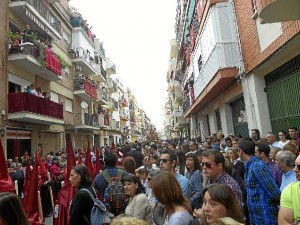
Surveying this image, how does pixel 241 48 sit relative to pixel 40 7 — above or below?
below

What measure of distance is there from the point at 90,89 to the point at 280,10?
24.9m

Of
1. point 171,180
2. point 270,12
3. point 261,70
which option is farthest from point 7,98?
point 171,180

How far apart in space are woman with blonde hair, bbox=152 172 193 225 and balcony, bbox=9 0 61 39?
1679cm

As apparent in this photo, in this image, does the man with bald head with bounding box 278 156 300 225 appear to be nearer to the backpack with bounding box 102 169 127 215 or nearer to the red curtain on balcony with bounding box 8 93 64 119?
the backpack with bounding box 102 169 127 215

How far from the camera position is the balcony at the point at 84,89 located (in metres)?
27.6

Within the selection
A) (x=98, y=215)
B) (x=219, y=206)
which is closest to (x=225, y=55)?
(x=98, y=215)

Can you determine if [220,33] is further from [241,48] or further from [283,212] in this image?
[283,212]

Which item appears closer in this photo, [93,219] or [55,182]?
[93,219]

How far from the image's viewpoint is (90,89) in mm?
30109

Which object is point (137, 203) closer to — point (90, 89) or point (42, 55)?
point (42, 55)

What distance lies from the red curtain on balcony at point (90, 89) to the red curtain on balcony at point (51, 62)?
7.43 meters

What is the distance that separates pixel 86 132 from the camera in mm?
31000

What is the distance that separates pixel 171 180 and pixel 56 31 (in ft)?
68.7

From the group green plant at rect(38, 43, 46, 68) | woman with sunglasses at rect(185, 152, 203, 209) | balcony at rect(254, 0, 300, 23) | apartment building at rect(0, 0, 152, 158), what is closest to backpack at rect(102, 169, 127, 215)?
woman with sunglasses at rect(185, 152, 203, 209)
